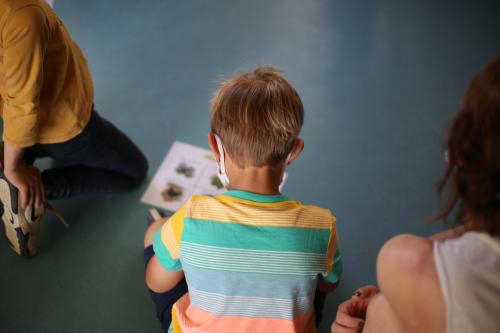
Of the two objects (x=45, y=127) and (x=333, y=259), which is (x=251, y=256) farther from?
(x=45, y=127)

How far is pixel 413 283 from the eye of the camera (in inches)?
21.8

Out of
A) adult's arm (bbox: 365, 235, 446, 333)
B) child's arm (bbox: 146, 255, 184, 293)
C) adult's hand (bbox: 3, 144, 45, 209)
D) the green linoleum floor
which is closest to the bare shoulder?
adult's arm (bbox: 365, 235, 446, 333)

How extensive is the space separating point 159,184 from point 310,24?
1.14 metres

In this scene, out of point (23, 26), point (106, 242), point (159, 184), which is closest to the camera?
point (23, 26)

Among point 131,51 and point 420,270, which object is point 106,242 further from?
point 420,270

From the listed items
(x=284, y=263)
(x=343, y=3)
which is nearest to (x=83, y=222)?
(x=284, y=263)

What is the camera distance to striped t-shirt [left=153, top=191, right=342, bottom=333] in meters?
0.75

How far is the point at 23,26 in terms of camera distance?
882 millimetres

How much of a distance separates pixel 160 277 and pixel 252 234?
337 mm

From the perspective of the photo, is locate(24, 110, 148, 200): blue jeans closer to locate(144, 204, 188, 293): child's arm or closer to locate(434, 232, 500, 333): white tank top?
locate(144, 204, 188, 293): child's arm

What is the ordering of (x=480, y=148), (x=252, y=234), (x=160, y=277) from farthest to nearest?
(x=160, y=277) < (x=252, y=234) < (x=480, y=148)

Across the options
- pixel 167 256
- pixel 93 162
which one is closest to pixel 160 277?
pixel 167 256

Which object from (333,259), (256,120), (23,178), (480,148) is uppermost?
(480,148)

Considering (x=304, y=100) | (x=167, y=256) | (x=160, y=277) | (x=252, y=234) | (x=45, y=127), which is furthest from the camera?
(x=304, y=100)
